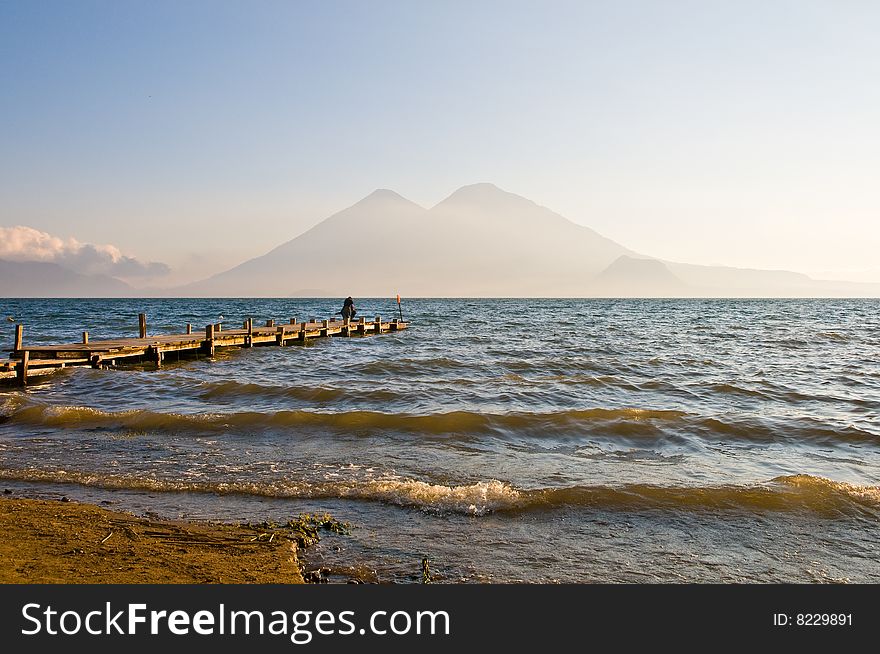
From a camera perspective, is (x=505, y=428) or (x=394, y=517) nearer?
(x=394, y=517)

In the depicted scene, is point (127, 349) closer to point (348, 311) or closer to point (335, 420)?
point (335, 420)

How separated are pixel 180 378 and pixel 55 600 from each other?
57.6ft

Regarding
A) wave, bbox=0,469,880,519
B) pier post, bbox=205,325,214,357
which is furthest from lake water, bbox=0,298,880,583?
pier post, bbox=205,325,214,357

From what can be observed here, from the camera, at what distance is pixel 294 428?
13578 mm

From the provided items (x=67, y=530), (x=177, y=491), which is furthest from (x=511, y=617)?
(x=177, y=491)

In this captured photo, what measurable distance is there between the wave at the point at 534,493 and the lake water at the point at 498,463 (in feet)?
0.12

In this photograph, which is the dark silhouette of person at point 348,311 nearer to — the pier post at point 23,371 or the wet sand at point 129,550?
the pier post at point 23,371

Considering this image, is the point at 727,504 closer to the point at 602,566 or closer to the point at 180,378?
the point at 602,566

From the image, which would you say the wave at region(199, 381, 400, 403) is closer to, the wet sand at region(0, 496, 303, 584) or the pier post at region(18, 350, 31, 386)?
the pier post at region(18, 350, 31, 386)

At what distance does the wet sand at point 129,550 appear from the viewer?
5.73m

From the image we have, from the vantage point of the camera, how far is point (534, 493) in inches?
351

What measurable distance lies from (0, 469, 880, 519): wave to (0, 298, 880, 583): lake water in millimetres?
37

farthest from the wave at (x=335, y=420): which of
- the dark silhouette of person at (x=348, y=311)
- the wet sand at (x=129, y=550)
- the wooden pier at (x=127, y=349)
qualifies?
the dark silhouette of person at (x=348, y=311)

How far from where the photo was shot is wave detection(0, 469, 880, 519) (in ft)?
27.8
